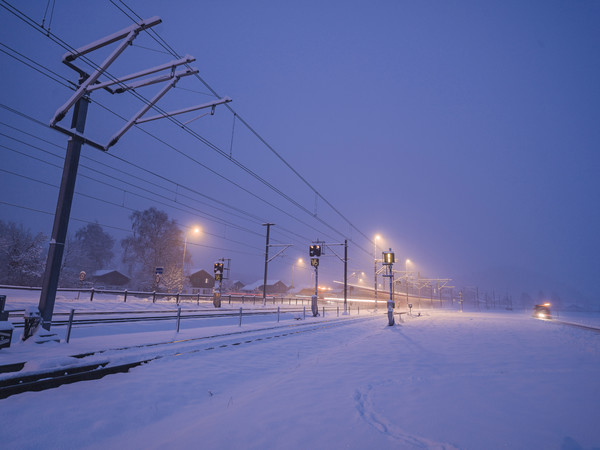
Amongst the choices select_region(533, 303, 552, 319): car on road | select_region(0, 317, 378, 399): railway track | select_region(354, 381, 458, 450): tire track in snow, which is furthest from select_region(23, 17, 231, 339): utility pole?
select_region(533, 303, 552, 319): car on road

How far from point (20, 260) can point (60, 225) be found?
37.6 meters

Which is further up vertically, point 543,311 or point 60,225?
point 60,225

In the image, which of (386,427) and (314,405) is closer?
(386,427)

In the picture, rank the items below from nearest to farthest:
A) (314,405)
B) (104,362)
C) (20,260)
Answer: (314,405), (104,362), (20,260)

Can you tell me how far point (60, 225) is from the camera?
29.7 feet

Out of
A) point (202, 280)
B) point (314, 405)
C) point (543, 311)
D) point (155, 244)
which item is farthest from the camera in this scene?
point (202, 280)

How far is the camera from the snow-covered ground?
159 inches

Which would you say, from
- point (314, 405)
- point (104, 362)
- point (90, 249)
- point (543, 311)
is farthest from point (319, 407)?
point (90, 249)

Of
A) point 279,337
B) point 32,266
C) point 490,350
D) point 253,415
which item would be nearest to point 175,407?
point 253,415

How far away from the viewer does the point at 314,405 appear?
528 centimetres

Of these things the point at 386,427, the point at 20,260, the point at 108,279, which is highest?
the point at 20,260

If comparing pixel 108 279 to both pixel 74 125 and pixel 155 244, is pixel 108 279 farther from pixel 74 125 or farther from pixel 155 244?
pixel 74 125

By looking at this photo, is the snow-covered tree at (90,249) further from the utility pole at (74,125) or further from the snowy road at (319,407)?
the snowy road at (319,407)

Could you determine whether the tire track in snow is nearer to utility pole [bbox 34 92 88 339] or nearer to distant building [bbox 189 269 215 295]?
utility pole [bbox 34 92 88 339]
